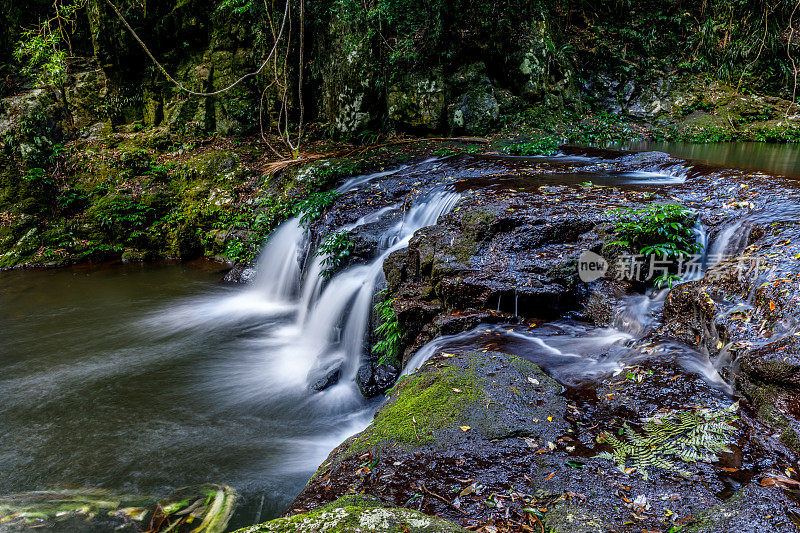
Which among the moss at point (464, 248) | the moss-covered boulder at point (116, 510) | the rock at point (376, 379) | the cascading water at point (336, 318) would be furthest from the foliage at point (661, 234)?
the moss-covered boulder at point (116, 510)

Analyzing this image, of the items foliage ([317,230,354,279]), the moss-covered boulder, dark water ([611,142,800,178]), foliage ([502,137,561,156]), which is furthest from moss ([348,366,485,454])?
foliage ([502,137,561,156])

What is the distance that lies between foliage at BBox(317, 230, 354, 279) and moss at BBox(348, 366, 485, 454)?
3840 millimetres

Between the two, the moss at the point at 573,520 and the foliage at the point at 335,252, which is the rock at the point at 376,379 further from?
the moss at the point at 573,520

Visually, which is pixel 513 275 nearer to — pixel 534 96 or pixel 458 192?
pixel 458 192

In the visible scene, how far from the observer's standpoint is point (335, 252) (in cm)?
693

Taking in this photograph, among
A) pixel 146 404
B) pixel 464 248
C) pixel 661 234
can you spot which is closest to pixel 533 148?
pixel 464 248

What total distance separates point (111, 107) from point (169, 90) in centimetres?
169

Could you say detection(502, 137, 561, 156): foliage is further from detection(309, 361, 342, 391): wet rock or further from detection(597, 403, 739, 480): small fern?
detection(597, 403, 739, 480): small fern

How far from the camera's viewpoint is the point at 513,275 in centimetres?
451

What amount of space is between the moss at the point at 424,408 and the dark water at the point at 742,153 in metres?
5.68

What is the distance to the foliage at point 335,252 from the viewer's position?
6.91 metres

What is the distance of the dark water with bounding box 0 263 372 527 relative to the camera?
153 inches

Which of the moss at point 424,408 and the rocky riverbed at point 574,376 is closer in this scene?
the rocky riverbed at point 574,376

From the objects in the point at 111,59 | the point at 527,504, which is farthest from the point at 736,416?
the point at 111,59
